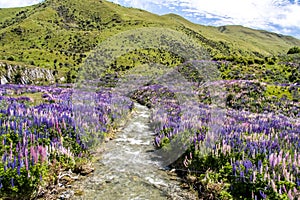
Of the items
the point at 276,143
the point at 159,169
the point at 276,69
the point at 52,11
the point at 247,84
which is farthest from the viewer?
the point at 52,11

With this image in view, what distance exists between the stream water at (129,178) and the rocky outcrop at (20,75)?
94.5ft

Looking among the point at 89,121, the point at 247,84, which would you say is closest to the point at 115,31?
the point at 247,84

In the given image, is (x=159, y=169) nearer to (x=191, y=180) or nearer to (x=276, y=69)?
(x=191, y=180)

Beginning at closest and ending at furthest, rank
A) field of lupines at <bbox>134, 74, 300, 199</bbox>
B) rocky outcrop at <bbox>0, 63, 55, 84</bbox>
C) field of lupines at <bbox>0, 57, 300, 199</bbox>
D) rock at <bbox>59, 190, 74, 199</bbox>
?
field of lupines at <bbox>134, 74, 300, 199</bbox>, field of lupines at <bbox>0, 57, 300, 199</bbox>, rock at <bbox>59, 190, 74, 199</bbox>, rocky outcrop at <bbox>0, 63, 55, 84</bbox>

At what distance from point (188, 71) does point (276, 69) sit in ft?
37.7

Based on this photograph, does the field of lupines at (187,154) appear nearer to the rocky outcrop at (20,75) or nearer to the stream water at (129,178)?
the stream water at (129,178)

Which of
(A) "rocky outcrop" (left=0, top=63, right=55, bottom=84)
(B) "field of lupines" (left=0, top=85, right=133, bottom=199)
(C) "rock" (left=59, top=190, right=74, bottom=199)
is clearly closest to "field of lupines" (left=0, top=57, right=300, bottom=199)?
(B) "field of lupines" (left=0, top=85, right=133, bottom=199)

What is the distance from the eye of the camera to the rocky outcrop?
34319mm

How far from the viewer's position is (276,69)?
3178 cm

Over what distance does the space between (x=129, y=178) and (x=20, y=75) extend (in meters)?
33.9

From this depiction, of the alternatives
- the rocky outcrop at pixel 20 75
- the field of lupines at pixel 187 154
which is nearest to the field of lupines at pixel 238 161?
the field of lupines at pixel 187 154

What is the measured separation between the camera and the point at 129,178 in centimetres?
683

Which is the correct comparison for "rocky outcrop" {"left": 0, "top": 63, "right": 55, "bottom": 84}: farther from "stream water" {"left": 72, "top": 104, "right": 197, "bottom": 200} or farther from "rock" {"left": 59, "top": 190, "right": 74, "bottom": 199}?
"rock" {"left": 59, "top": 190, "right": 74, "bottom": 199}

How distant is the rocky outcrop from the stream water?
2880cm
